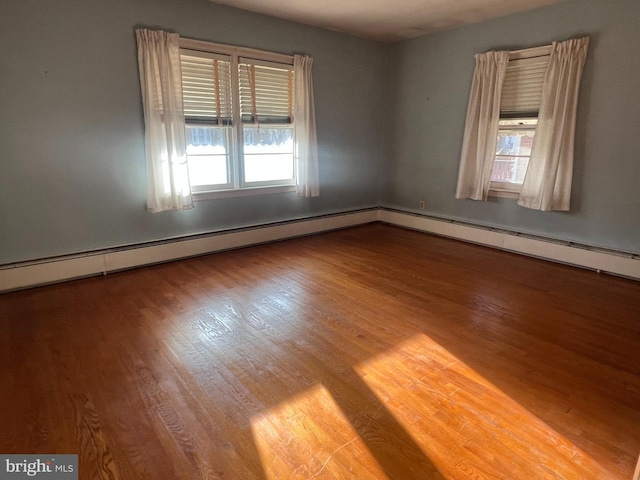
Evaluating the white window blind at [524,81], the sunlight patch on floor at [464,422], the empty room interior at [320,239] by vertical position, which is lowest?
the sunlight patch on floor at [464,422]

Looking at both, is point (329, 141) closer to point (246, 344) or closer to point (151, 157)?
point (151, 157)

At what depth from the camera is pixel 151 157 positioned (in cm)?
360

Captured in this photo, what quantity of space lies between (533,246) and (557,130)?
1309mm

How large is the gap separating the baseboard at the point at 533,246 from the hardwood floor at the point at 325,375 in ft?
0.89

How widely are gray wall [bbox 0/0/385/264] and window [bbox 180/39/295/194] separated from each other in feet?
0.57

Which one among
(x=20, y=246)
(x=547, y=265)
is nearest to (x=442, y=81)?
(x=547, y=265)

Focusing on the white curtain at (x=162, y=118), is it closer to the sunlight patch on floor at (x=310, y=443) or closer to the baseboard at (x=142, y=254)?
the baseboard at (x=142, y=254)

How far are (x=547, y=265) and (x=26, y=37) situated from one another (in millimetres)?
5350

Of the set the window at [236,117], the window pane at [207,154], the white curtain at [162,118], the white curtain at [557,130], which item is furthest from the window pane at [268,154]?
the white curtain at [557,130]

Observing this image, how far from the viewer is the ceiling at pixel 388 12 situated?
3.81 meters

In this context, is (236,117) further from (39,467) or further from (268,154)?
(39,467)

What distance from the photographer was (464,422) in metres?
1.82

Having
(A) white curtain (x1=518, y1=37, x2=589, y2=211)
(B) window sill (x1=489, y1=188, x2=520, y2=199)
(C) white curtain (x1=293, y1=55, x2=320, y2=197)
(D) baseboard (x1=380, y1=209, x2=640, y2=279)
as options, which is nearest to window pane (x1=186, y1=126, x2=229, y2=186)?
(C) white curtain (x1=293, y1=55, x2=320, y2=197)

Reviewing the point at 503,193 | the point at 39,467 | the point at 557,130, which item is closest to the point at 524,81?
the point at 557,130
